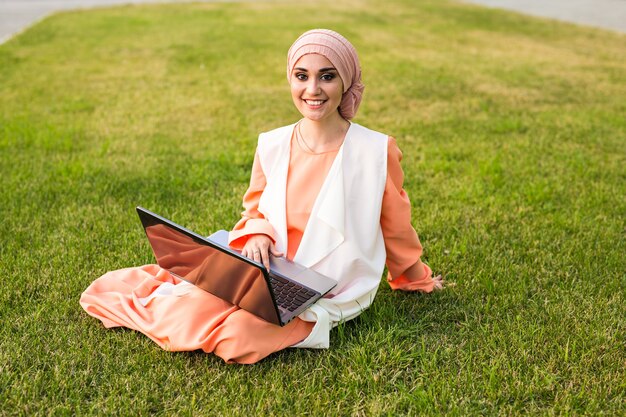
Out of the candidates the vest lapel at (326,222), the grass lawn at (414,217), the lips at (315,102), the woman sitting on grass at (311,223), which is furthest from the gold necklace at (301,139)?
the grass lawn at (414,217)

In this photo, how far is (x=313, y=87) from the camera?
2613 mm

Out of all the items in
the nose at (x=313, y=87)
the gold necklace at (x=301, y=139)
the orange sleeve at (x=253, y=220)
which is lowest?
the orange sleeve at (x=253, y=220)

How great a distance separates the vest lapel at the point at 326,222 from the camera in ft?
9.02

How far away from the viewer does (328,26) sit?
38.1ft

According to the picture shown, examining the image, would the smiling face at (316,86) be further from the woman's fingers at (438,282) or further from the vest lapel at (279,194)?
the woman's fingers at (438,282)

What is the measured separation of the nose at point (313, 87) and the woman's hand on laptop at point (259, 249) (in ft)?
2.19

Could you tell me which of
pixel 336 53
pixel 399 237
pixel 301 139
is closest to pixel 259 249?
pixel 301 139

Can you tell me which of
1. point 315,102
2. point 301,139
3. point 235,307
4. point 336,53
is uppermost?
point 336,53

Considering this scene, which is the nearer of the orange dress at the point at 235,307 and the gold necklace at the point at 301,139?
the orange dress at the point at 235,307

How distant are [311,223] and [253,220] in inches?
11.0

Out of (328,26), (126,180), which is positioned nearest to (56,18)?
(328,26)

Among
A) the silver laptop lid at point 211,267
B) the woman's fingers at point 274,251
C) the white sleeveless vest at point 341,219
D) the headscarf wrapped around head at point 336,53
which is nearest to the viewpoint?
the silver laptop lid at point 211,267

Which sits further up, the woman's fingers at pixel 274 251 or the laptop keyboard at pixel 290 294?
the woman's fingers at pixel 274 251

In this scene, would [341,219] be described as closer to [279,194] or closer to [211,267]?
[279,194]
